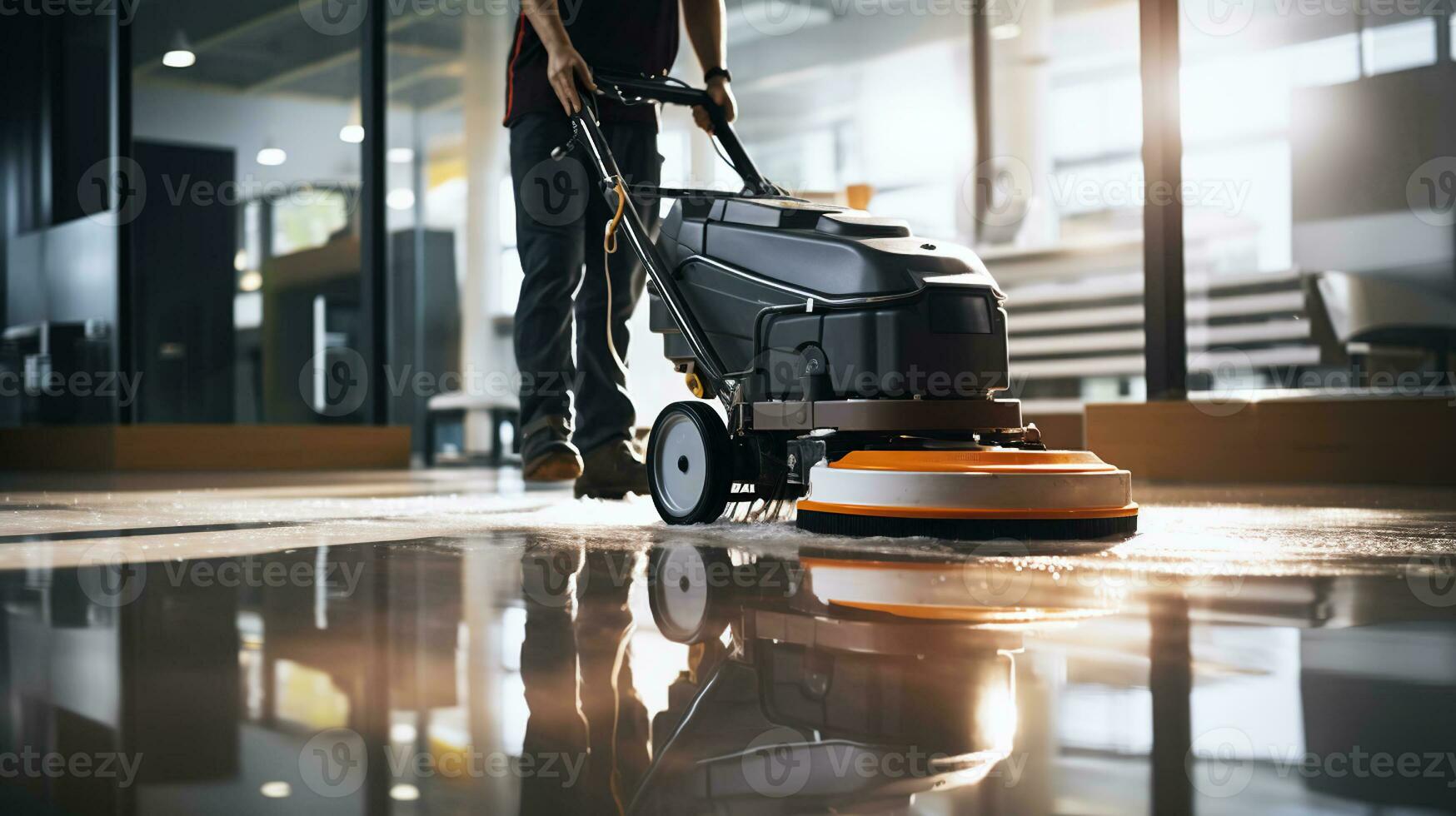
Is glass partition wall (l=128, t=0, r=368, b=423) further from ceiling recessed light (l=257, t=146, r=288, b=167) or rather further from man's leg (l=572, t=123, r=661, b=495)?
man's leg (l=572, t=123, r=661, b=495)

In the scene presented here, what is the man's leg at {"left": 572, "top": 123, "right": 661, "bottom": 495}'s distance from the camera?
226 cm

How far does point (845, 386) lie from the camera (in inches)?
61.8

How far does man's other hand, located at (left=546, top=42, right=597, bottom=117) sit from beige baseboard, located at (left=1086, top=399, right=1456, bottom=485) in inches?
66.2

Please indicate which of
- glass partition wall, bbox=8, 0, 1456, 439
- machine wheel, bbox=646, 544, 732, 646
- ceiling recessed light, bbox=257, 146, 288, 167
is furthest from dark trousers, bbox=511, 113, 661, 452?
ceiling recessed light, bbox=257, 146, 288, 167

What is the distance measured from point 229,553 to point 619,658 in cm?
81

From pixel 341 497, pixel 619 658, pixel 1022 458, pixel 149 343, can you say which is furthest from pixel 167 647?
pixel 149 343

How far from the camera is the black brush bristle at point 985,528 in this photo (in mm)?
1402

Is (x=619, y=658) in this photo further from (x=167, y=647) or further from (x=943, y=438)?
(x=943, y=438)

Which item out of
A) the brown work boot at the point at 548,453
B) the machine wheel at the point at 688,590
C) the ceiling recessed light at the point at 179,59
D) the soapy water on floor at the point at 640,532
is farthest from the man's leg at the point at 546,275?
the ceiling recessed light at the point at 179,59

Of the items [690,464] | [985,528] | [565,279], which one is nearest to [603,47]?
[565,279]

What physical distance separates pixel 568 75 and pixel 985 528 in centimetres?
108

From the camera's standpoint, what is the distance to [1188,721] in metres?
→ 0.60

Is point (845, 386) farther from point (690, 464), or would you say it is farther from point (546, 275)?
point (546, 275)

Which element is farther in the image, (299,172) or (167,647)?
(299,172)
